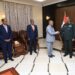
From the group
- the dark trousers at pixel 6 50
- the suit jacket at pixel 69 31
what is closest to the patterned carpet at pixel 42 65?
the dark trousers at pixel 6 50

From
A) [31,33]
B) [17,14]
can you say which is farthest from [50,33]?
[17,14]

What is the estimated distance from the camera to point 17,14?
24.6 feet

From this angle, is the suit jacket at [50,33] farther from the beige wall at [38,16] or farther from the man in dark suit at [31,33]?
the beige wall at [38,16]

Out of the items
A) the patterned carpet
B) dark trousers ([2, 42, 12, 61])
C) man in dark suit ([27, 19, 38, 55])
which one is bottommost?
the patterned carpet

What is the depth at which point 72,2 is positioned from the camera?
7375 millimetres

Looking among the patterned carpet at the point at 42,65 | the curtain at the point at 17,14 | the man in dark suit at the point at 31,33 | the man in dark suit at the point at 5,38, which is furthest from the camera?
the curtain at the point at 17,14

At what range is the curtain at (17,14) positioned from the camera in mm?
7031

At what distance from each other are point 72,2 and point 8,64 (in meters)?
4.94

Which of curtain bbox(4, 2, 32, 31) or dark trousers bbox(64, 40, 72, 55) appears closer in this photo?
dark trousers bbox(64, 40, 72, 55)

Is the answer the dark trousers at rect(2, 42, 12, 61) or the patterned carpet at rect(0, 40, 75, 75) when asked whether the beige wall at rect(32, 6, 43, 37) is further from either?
the dark trousers at rect(2, 42, 12, 61)

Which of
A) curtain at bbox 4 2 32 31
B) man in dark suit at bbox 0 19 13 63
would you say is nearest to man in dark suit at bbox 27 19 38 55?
man in dark suit at bbox 0 19 13 63

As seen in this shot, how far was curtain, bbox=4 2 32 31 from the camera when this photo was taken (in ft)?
23.1

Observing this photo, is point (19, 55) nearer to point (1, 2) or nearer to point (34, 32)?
point (34, 32)

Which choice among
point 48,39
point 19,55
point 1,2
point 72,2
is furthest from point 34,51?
point 72,2
